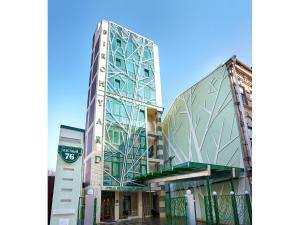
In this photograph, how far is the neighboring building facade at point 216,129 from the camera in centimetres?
1226

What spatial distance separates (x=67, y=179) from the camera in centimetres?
488

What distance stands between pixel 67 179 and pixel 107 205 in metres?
12.9

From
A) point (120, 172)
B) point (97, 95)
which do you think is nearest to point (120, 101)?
point (97, 95)

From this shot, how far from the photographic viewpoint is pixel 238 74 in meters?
14.2

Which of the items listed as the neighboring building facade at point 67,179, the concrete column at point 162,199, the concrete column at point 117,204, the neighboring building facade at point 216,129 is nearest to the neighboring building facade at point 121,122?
the concrete column at point 117,204

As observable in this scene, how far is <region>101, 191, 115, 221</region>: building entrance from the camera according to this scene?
53.1 ft

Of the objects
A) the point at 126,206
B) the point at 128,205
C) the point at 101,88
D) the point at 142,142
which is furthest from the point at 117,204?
the point at 101,88

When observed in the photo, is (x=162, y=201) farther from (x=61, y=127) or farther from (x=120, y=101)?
(x=61, y=127)

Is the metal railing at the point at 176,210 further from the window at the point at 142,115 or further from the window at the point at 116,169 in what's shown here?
the window at the point at 142,115

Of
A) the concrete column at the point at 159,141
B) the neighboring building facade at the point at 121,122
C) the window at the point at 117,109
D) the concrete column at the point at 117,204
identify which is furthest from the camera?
the concrete column at the point at 159,141

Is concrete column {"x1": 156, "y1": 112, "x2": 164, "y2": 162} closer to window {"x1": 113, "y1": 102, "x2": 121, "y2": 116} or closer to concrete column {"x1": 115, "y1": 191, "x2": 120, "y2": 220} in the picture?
window {"x1": 113, "y1": 102, "x2": 121, "y2": 116}

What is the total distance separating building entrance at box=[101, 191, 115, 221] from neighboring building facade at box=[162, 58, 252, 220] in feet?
14.2

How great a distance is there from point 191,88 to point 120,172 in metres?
7.71

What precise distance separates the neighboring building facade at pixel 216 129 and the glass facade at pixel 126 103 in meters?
2.97
